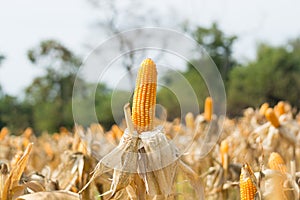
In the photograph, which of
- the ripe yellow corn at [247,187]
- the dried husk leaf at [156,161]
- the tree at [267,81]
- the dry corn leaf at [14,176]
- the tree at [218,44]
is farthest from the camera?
the tree at [218,44]

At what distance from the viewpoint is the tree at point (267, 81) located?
3778 cm

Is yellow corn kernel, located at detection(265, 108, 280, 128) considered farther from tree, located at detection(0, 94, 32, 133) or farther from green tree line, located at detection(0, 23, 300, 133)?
tree, located at detection(0, 94, 32, 133)

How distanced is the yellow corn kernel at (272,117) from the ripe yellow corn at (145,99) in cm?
418

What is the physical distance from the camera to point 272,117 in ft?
22.3

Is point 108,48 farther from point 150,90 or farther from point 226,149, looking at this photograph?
point 226,149

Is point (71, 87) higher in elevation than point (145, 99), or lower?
higher

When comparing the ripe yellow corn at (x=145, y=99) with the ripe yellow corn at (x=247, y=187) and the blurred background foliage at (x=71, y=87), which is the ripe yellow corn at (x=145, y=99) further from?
the blurred background foliage at (x=71, y=87)

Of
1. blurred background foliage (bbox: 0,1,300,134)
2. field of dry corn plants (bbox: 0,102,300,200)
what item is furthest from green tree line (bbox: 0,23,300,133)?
field of dry corn plants (bbox: 0,102,300,200)

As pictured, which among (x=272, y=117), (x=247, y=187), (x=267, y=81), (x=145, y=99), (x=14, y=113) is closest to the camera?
(x=247, y=187)

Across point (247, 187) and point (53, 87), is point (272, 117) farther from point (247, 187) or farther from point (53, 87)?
point (53, 87)

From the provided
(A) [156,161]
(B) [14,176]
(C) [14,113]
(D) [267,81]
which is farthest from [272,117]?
(D) [267,81]

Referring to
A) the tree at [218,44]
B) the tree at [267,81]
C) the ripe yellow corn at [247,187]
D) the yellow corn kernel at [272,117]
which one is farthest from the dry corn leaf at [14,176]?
the tree at [218,44]

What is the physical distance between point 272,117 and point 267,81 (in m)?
33.2

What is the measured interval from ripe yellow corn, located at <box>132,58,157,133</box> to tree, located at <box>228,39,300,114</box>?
34429 mm
